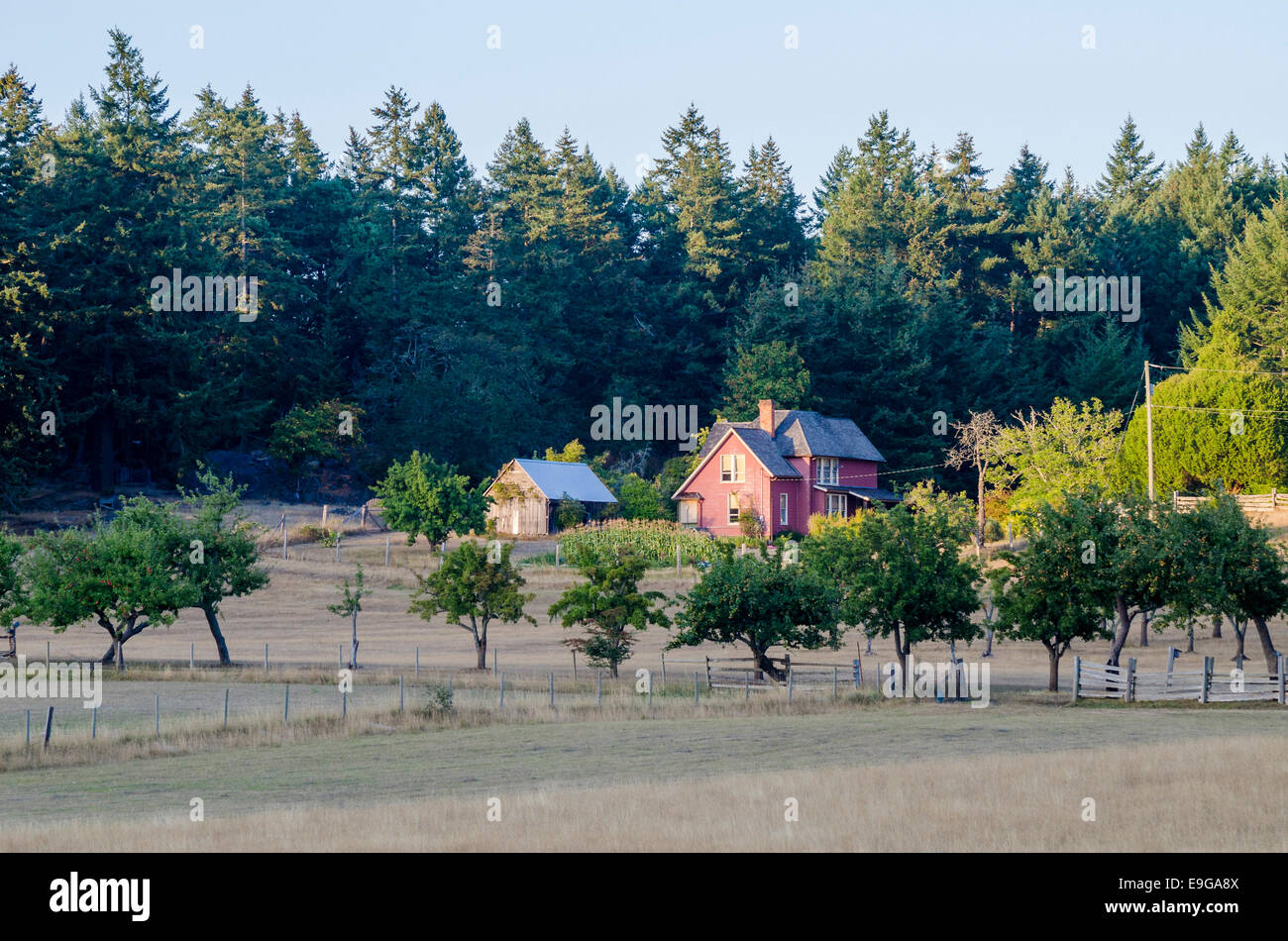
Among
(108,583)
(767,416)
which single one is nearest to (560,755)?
(108,583)

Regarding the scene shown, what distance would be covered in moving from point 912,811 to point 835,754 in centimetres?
822

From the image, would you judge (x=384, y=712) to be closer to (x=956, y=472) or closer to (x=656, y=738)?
(x=656, y=738)

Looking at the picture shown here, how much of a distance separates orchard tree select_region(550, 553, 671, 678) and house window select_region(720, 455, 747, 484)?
121ft

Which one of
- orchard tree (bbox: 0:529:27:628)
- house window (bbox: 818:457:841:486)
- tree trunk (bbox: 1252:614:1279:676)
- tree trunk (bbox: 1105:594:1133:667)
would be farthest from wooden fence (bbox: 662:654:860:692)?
house window (bbox: 818:457:841:486)

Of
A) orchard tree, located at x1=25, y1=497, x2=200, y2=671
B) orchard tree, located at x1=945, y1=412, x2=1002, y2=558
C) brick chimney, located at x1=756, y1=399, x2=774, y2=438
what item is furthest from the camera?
brick chimney, located at x1=756, y1=399, x2=774, y2=438

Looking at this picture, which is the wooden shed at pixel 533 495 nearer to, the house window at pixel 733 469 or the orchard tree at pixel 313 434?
the house window at pixel 733 469

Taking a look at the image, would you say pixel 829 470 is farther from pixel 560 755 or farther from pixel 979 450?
pixel 560 755

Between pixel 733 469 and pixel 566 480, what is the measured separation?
33.7 feet

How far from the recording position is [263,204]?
98.0 m

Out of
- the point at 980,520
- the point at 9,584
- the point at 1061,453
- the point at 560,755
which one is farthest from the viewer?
the point at 980,520

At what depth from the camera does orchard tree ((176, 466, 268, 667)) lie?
51250mm

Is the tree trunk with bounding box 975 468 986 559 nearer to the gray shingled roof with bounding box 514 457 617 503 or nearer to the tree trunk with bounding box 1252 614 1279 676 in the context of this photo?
the gray shingled roof with bounding box 514 457 617 503

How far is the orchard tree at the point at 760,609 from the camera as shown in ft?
150

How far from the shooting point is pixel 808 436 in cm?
8681
